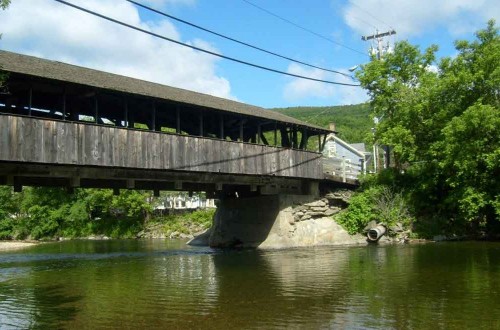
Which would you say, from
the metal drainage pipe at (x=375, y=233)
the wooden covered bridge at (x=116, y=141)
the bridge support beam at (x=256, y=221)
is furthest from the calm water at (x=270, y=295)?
the bridge support beam at (x=256, y=221)

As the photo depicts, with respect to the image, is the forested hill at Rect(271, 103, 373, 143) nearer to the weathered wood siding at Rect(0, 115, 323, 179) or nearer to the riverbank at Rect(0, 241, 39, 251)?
the riverbank at Rect(0, 241, 39, 251)

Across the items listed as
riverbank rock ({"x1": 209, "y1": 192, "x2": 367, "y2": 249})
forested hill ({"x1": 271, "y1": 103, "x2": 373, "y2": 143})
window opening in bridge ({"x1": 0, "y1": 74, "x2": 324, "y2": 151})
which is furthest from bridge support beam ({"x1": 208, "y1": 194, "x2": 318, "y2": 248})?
forested hill ({"x1": 271, "y1": 103, "x2": 373, "y2": 143})

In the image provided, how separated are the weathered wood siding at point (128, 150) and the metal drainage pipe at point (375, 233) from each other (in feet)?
15.3

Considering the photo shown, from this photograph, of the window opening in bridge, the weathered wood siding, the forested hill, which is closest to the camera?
the weathered wood siding

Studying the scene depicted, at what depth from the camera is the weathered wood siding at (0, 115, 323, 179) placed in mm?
15508

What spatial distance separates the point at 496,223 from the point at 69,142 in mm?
20034

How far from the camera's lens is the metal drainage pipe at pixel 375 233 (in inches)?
960

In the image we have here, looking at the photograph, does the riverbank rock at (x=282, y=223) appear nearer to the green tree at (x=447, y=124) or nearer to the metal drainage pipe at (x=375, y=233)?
the metal drainage pipe at (x=375, y=233)

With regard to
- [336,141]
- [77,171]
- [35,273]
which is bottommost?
[35,273]

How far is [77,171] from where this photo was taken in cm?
1742

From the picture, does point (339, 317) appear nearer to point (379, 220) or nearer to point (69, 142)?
point (69, 142)

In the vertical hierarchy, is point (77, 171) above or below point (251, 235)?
above

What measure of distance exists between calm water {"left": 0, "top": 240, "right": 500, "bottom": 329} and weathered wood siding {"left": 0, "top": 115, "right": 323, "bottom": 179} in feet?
12.7

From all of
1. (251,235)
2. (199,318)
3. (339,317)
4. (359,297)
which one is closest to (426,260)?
(359,297)
